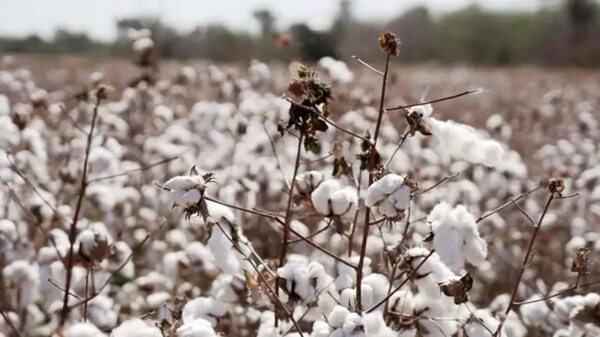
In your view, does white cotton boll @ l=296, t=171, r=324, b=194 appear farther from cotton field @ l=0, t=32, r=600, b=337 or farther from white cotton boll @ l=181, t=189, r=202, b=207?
white cotton boll @ l=181, t=189, r=202, b=207

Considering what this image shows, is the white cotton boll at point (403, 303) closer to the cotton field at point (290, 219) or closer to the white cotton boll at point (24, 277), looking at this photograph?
the cotton field at point (290, 219)

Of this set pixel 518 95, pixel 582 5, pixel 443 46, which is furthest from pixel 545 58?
pixel 518 95

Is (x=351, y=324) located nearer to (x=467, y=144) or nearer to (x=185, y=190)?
(x=185, y=190)

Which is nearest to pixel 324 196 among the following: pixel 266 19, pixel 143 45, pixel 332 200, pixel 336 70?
pixel 332 200

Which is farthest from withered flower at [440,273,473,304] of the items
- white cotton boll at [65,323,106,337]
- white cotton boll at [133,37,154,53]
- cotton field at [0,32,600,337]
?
white cotton boll at [133,37,154,53]

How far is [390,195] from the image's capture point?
57.4 inches

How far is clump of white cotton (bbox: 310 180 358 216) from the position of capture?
163 centimetres

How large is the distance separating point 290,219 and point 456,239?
0.52 metres

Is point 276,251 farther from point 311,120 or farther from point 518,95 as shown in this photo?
point 518,95

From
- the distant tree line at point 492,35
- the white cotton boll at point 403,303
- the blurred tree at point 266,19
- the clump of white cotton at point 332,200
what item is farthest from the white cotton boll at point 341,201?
the distant tree line at point 492,35

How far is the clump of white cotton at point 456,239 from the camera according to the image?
4.99ft

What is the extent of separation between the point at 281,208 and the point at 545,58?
38.5 metres

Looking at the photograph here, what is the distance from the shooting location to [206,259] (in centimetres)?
A: 284

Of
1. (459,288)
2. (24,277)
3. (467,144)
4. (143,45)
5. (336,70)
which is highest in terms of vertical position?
(143,45)
